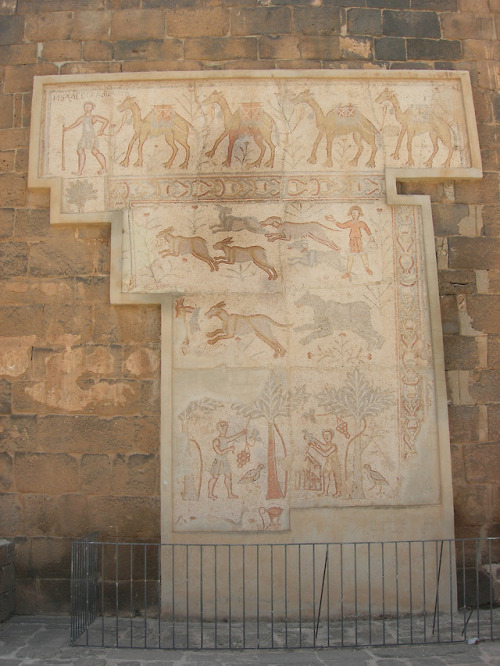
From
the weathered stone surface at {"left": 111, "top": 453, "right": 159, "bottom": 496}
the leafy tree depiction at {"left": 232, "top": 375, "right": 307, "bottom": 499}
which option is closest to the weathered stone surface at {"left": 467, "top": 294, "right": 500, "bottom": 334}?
the leafy tree depiction at {"left": 232, "top": 375, "right": 307, "bottom": 499}

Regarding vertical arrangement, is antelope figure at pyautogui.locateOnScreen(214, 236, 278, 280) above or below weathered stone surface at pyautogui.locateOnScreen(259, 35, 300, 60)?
below

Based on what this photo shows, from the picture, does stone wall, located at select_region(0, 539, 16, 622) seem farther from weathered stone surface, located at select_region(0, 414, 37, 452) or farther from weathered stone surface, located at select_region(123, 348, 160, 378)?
weathered stone surface, located at select_region(123, 348, 160, 378)

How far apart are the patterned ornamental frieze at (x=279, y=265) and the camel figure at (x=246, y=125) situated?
0.05ft

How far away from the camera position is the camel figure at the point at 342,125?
18.5ft

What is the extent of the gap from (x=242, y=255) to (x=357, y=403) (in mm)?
1724

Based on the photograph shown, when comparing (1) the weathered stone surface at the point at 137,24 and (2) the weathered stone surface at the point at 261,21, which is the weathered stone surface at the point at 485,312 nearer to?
(2) the weathered stone surface at the point at 261,21

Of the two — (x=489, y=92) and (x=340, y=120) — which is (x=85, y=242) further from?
(x=489, y=92)

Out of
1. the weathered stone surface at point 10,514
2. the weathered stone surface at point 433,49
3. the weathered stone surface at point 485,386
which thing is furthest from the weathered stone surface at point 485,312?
the weathered stone surface at point 10,514

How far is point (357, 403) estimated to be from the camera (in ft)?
17.2

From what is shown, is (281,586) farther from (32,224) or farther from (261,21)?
(261,21)

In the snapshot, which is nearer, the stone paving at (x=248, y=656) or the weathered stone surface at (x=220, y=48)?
the stone paving at (x=248, y=656)

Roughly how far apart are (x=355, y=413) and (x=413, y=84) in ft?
10.9

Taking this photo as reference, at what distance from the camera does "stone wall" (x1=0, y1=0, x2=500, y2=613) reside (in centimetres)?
527

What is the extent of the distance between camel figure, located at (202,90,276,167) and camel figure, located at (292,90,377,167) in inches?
14.7
